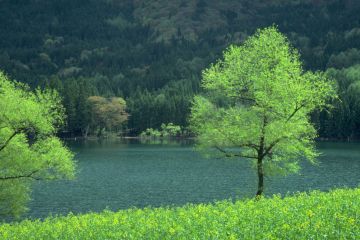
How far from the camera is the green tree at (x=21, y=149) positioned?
46375 millimetres

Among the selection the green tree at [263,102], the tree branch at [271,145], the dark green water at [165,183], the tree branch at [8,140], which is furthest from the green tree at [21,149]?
the tree branch at [271,145]

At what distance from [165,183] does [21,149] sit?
37487mm

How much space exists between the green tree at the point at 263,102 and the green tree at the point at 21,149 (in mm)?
14239

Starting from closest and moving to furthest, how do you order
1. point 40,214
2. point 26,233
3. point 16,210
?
1. point 26,233
2. point 16,210
3. point 40,214

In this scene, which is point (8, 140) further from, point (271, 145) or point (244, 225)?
point (244, 225)

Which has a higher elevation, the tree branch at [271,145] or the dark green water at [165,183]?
the tree branch at [271,145]

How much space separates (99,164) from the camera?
119750 mm

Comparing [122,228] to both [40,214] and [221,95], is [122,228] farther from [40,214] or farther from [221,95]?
[40,214]

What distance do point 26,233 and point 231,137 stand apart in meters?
21.0

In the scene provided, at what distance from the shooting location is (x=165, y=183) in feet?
273

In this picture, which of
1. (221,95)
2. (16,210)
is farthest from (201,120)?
(16,210)

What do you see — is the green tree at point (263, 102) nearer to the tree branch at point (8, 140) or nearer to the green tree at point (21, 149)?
the green tree at point (21, 149)

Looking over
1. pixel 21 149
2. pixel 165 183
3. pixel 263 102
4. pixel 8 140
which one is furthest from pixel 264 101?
pixel 165 183

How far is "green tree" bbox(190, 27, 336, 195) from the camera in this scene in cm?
4075
